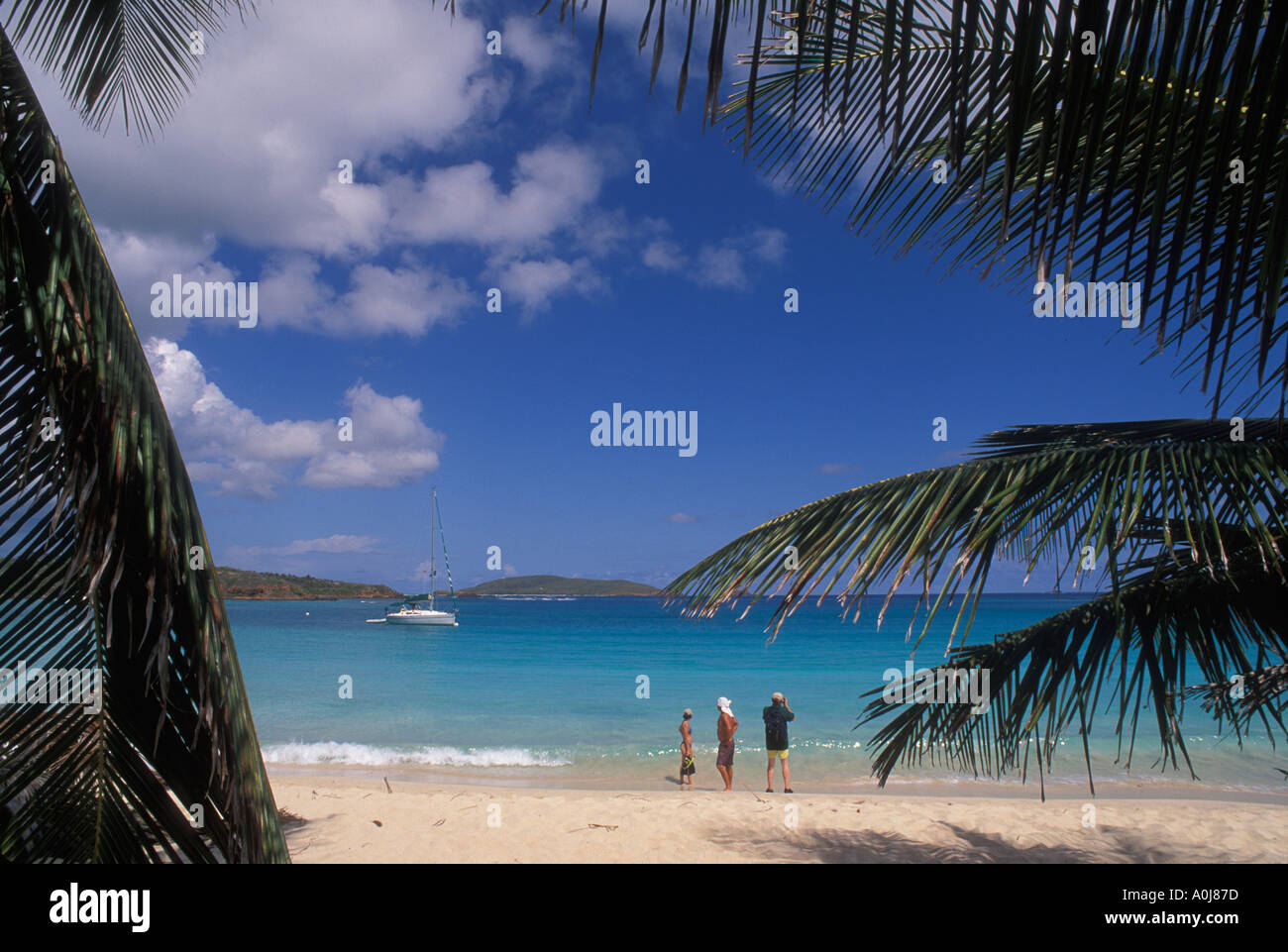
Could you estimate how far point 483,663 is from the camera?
125 feet

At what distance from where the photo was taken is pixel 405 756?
15.8 m

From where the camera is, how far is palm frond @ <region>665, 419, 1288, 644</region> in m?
2.38

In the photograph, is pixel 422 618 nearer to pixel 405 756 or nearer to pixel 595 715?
pixel 595 715

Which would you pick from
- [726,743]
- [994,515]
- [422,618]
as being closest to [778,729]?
[726,743]

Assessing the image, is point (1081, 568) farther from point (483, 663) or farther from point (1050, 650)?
point (483, 663)

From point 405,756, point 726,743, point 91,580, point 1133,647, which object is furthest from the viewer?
point 405,756

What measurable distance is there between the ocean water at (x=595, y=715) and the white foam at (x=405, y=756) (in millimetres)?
59

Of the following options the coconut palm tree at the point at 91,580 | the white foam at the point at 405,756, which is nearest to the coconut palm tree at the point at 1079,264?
the coconut palm tree at the point at 91,580

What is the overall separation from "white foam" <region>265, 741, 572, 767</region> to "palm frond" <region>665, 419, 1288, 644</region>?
14063 mm

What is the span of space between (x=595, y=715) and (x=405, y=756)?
312 inches
